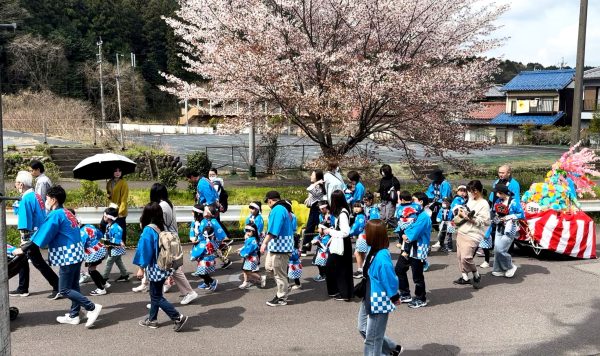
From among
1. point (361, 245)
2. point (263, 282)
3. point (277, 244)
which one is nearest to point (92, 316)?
point (277, 244)

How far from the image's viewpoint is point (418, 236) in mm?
6422

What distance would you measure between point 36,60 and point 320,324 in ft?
170

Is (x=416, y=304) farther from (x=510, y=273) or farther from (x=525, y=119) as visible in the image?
(x=525, y=119)

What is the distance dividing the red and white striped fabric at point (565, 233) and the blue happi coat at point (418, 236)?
3.46 meters

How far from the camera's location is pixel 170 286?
7344mm

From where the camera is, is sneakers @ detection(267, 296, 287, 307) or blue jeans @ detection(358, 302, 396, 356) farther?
sneakers @ detection(267, 296, 287, 307)

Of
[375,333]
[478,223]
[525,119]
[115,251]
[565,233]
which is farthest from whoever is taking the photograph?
[525,119]

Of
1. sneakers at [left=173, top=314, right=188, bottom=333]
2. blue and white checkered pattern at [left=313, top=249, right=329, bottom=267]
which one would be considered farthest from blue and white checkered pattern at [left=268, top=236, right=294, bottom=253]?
sneakers at [left=173, top=314, right=188, bottom=333]

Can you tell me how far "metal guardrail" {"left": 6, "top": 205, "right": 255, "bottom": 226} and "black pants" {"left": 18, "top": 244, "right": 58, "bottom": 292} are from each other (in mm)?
2686

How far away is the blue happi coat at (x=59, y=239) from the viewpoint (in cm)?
569

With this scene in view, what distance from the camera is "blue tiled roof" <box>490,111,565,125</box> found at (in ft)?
134

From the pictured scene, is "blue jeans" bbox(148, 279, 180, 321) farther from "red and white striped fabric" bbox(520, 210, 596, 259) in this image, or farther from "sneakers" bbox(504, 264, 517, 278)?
"red and white striped fabric" bbox(520, 210, 596, 259)

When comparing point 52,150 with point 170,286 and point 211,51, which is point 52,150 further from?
point 170,286

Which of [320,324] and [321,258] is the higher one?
[321,258]
